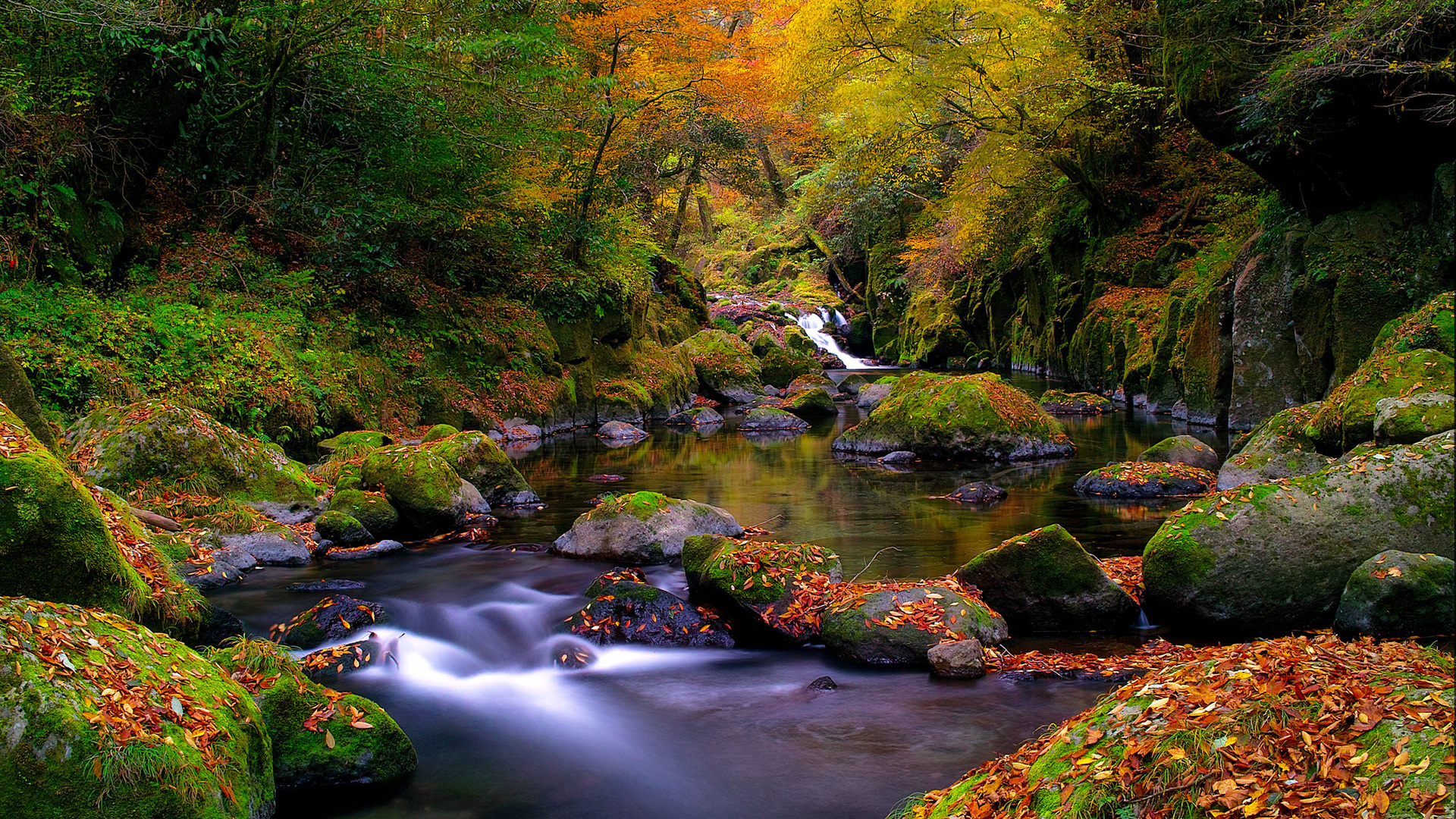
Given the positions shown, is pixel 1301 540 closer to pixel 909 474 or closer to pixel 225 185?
pixel 909 474

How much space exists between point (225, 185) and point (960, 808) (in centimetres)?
1488

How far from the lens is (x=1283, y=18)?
37.8 ft

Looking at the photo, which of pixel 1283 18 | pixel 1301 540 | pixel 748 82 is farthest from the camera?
pixel 748 82

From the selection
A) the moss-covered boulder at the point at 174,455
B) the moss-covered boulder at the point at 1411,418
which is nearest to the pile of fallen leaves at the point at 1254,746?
the moss-covered boulder at the point at 1411,418

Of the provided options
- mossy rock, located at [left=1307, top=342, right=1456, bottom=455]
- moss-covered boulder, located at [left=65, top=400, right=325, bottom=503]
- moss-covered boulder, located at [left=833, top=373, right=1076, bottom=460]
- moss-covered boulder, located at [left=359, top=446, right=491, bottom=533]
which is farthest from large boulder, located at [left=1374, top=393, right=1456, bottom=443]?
moss-covered boulder, located at [left=65, top=400, right=325, bottom=503]

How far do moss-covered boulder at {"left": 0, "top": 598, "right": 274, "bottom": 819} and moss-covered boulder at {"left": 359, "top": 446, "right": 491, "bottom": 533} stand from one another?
555 centimetres

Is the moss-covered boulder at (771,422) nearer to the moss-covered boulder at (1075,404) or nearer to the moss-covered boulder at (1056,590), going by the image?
the moss-covered boulder at (1075,404)

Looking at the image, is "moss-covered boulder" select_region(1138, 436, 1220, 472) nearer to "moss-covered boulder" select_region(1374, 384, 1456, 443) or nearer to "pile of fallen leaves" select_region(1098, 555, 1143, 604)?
"moss-covered boulder" select_region(1374, 384, 1456, 443)

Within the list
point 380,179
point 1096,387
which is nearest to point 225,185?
point 380,179

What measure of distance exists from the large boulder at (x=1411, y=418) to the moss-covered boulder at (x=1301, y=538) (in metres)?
0.76

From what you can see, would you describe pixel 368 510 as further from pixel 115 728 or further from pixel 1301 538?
pixel 1301 538

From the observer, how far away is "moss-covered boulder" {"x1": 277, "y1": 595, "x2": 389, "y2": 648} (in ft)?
19.6

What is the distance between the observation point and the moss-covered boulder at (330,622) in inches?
235

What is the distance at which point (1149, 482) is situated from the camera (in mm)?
10695
